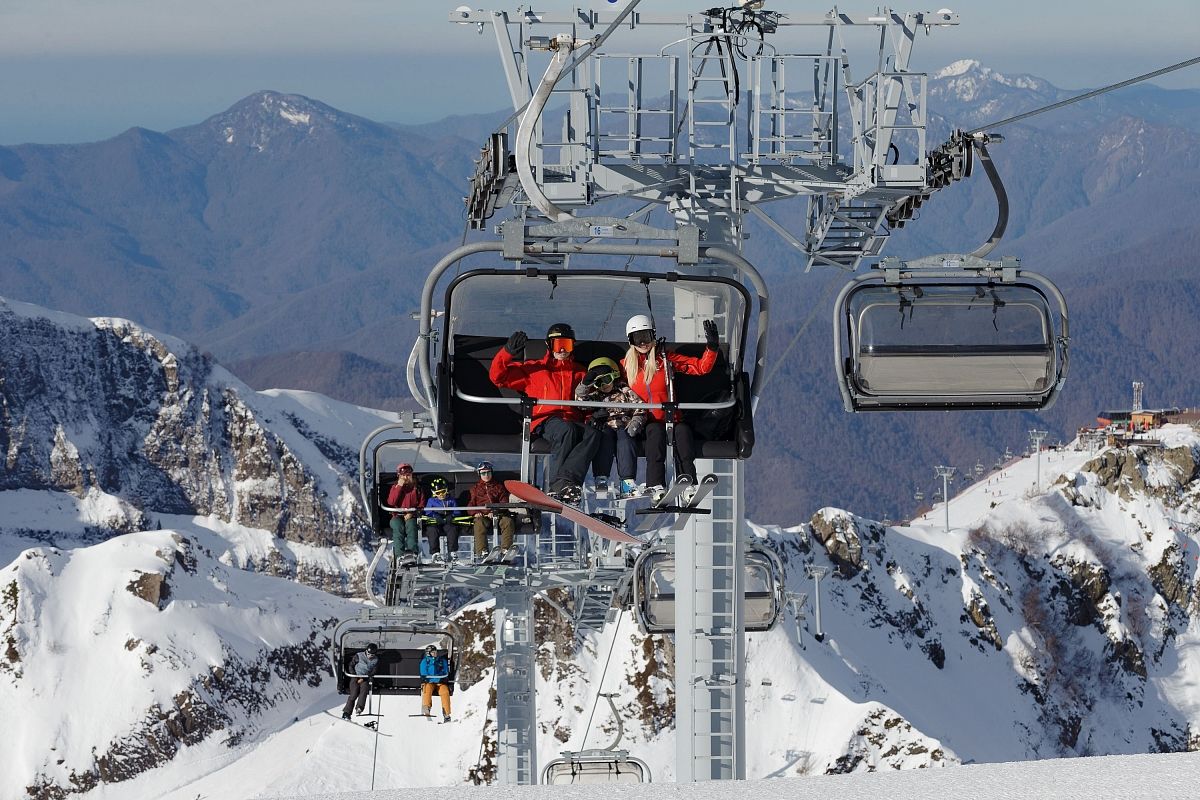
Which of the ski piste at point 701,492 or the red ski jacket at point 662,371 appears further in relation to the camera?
the red ski jacket at point 662,371

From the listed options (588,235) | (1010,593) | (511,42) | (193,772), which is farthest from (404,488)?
(1010,593)

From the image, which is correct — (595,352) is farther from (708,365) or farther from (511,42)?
(511,42)

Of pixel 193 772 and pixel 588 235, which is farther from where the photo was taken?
pixel 193 772

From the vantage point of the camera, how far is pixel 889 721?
5728cm

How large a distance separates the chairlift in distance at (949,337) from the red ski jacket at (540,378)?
7.07 feet

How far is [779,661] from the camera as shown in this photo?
6138 cm

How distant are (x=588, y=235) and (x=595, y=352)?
278cm

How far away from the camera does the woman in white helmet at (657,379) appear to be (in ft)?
49.9

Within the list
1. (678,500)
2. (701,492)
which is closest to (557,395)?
(678,500)

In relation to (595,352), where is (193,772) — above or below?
below

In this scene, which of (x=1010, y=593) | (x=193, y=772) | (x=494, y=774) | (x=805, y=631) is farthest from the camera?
(x=1010, y=593)

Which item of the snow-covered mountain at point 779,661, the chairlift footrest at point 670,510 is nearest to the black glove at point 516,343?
the chairlift footrest at point 670,510

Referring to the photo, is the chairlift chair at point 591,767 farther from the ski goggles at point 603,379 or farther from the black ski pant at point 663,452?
the black ski pant at point 663,452

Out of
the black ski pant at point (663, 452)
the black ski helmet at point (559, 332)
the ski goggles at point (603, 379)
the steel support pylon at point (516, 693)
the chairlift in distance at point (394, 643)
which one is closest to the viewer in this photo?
the black ski pant at point (663, 452)
